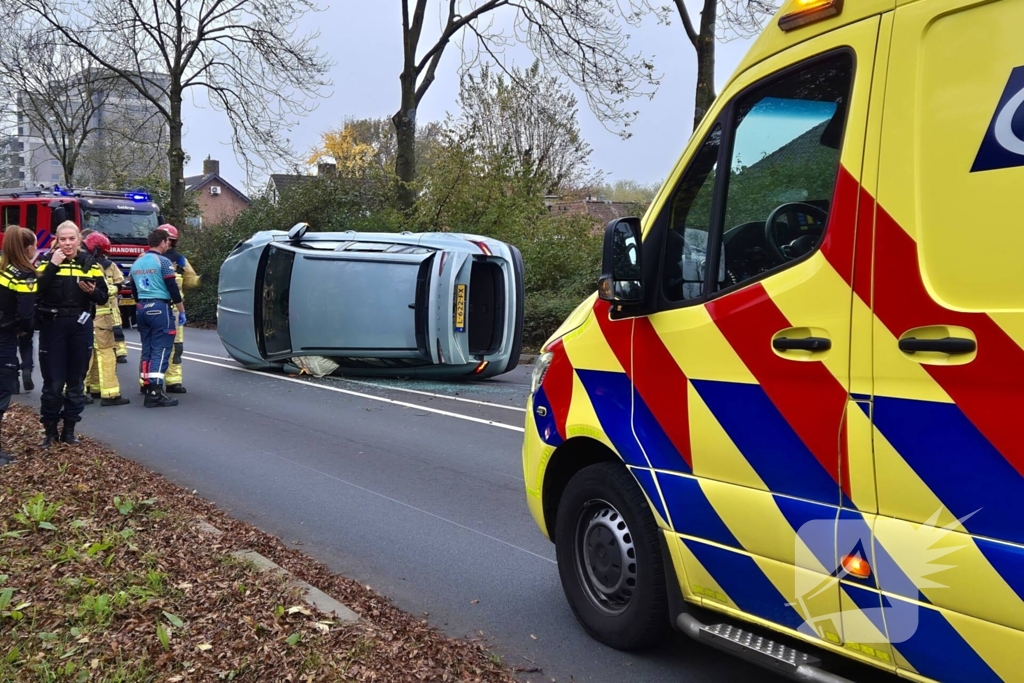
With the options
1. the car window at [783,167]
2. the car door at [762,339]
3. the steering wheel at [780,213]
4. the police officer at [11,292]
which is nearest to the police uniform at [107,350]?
the police officer at [11,292]

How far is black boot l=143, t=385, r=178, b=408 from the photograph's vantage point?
10336mm

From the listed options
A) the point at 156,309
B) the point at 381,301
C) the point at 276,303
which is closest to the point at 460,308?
the point at 381,301

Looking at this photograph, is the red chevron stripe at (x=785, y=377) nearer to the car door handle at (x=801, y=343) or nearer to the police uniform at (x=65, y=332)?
the car door handle at (x=801, y=343)

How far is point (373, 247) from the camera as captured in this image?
12344mm

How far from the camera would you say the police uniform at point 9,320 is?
22.5 ft

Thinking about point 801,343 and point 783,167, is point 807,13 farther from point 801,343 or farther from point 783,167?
point 801,343

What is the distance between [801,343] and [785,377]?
4.9 inches

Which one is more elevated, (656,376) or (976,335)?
(976,335)

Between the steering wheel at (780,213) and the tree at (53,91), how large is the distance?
99.6ft

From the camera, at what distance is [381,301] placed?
476 inches

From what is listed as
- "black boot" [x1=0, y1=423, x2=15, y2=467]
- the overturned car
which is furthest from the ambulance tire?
the overturned car

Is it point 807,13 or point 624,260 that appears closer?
point 807,13

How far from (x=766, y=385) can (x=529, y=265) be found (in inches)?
614

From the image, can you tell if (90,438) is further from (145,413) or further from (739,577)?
(739,577)
